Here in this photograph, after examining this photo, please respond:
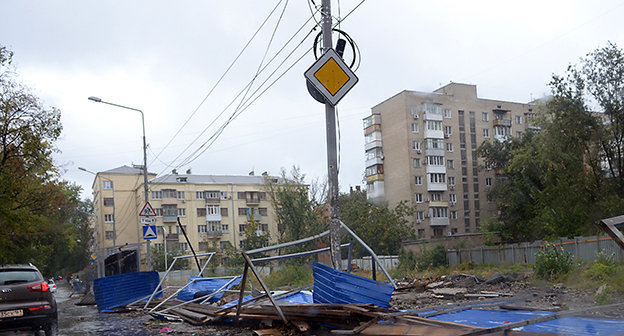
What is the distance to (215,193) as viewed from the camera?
70.8 meters

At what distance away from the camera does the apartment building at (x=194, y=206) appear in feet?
225

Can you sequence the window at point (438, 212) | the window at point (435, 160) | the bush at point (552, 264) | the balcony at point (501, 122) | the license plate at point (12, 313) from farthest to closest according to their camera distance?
the balcony at point (501, 122) → the window at point (438, 212) → the window at point (435, 160) → the bush at point (552, 264) → the license plate at point (12, 313)

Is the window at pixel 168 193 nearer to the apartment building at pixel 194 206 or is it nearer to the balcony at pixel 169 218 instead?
the apartment building at pixel 194 206

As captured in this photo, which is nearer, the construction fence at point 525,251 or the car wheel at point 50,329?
the car wheel at point 50,329

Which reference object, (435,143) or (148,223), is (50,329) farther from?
(435,143)

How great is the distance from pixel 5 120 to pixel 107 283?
980 cm

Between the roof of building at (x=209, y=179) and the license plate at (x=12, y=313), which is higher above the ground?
the roof of building at (x=209, y=179)

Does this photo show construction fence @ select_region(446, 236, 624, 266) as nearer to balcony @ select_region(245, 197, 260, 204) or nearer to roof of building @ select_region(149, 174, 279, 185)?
balcony @ select_region(245, 197, 260, 204)

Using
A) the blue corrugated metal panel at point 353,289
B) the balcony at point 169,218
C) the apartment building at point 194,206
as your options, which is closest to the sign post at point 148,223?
the blue corrugated metal panel at point 353,289

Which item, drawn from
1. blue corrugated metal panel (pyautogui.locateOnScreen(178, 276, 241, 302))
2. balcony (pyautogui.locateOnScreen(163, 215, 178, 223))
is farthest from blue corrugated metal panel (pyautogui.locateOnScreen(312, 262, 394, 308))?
balcony (pyautogui.locateOnScreen(163, 215, 178, 223))

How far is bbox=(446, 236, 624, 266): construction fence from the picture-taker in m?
25.5

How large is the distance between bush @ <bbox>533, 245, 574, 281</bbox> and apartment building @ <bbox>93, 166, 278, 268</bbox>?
162 ft

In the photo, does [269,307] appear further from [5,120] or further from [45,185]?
[45,185]

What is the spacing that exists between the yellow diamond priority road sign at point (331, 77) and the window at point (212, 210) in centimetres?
6295
